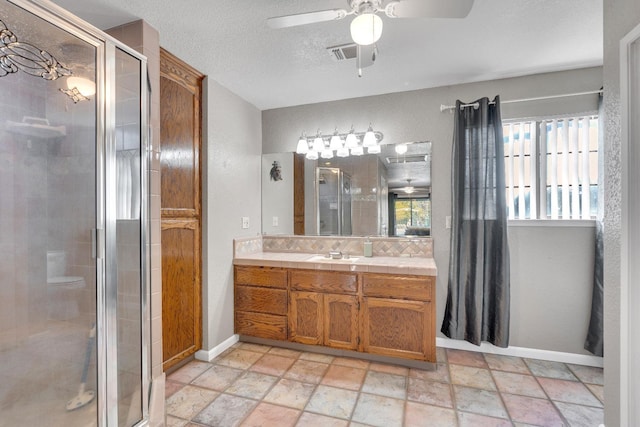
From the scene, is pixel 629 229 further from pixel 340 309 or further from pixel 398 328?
pixel 340 309

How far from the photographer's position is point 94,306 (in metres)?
1.44

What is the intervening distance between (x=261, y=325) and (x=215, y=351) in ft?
1.49

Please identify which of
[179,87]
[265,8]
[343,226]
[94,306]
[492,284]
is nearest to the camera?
[94,306]

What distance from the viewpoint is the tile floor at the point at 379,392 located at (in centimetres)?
188

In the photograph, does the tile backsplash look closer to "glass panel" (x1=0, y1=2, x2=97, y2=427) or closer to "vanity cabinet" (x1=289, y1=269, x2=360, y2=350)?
"vanity cabinet" (x1=289, y1=269, x2=360, y2=350)

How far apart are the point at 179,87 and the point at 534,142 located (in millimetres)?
3102

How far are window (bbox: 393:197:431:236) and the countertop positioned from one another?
0.27m

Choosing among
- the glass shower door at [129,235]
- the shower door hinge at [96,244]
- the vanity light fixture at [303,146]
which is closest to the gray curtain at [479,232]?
the vanity light fixture at [303,146]

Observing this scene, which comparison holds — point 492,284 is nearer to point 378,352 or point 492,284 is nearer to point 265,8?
point 378,352

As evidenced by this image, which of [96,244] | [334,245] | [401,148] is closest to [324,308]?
[334,245]

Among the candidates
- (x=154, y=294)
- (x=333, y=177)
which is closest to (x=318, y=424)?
(x=154, y=294)

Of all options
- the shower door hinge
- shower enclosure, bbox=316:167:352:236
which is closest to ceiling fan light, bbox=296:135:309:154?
shower enclosure, bbox=316:167:352:236

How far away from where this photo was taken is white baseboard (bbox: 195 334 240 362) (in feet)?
8.69

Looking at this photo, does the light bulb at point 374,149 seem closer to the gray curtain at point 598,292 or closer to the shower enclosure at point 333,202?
the shower enclosure at point 333,202
